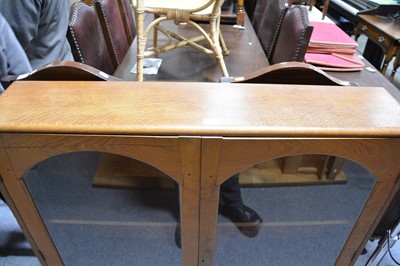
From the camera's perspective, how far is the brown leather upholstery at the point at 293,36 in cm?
96

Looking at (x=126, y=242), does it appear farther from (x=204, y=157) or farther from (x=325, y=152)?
(x=325, y=152)

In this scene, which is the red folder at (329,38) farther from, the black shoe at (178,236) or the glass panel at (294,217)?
the black shoe at (178,236)

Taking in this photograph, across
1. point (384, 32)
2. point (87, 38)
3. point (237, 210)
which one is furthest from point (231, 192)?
point (384, 32)

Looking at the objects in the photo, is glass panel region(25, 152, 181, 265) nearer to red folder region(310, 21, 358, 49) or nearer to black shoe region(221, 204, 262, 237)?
black shoe region(221, 204, 262, 237)

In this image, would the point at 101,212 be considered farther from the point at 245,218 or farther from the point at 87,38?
the point at 87,38

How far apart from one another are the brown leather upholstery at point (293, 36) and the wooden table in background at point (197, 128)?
35cm

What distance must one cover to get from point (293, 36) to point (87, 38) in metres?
0.74

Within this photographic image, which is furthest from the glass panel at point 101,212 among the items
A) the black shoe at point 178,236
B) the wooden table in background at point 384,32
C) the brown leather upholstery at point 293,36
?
the wooden table in background at point 384,32

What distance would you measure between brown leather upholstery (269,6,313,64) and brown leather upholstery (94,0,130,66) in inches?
28.7

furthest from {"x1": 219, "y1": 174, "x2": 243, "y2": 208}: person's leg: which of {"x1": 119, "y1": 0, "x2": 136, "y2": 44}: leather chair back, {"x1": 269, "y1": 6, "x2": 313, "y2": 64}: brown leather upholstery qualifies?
{"x1": 119, "y1": 0, "x2": 136, "y2": 44}: leather chair back

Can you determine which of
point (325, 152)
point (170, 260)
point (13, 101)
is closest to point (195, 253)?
point (170, 260)

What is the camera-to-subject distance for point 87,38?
102cm

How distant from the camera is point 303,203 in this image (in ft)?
2.47

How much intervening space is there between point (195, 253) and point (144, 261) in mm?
251
